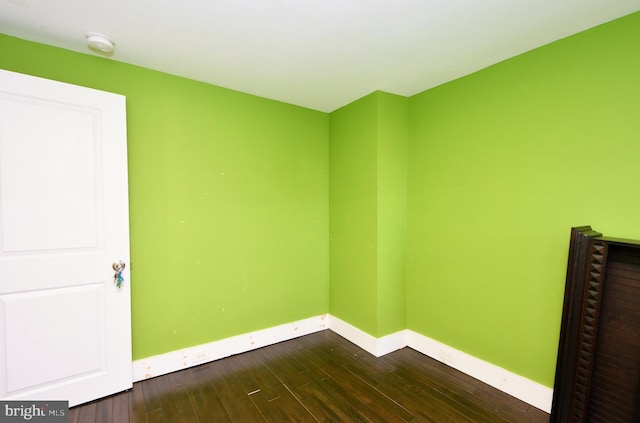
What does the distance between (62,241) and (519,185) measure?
10.1 ft

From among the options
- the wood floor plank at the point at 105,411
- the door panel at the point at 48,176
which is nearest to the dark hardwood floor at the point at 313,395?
the wood floor plank at the point at 105,411

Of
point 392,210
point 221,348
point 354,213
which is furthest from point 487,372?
point 221,348

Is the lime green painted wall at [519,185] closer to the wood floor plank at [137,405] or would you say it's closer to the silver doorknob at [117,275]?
the wood floor plank at [137,405]

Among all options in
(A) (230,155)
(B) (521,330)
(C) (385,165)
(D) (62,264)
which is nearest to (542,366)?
(B) (521,330)

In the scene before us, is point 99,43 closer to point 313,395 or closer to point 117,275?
point 117,275

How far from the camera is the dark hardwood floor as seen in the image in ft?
6.03

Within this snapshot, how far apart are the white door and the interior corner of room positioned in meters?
0.20

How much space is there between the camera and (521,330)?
201 cm

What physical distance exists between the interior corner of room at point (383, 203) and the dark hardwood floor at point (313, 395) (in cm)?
16

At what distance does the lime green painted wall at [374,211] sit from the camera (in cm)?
261

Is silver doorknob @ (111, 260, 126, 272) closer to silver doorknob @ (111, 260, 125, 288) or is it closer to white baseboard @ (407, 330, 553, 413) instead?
silver doorknob @ (111, 260, 125, 288)

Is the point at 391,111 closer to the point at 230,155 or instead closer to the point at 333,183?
the point at 333,183

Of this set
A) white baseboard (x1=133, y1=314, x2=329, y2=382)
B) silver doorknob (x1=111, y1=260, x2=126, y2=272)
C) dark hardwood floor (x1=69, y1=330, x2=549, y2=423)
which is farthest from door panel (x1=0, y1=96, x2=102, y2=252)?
dark hardwood floor (x1=69, y1=330, x2=549, y2=423)

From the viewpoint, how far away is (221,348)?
253 centimetres
